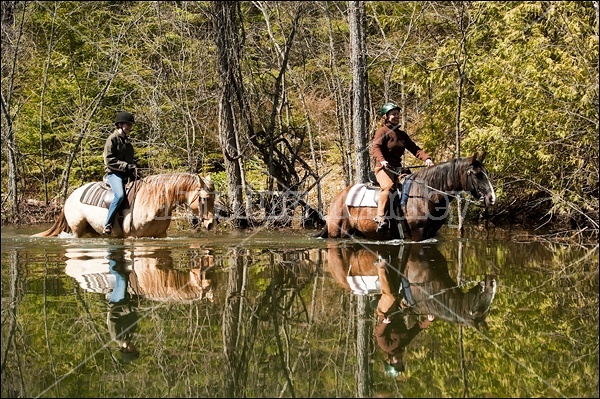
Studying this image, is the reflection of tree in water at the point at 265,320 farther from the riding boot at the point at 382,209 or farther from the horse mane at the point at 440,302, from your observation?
the riding boot at the point at 382,209

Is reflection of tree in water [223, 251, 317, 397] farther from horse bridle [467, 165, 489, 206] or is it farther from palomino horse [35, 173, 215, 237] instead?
horse bridle [467, 165, 489, 206]

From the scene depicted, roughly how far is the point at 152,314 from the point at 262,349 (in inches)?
57.5

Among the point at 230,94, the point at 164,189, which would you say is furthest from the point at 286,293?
the point at 230,94

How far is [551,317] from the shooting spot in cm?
623

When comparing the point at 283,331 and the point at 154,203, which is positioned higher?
the point at 154,203

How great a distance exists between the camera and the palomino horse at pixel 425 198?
11.3m


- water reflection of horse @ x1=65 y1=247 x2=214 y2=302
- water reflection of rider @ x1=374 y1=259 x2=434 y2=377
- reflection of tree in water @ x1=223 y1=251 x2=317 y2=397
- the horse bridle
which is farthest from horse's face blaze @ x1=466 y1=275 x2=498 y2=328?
the horse bridle

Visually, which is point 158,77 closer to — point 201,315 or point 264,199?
point 264,199

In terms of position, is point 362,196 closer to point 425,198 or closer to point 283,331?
point 425,198

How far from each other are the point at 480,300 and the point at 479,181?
4543 mm

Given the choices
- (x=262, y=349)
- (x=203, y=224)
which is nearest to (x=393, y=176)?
(x=203, y=224)

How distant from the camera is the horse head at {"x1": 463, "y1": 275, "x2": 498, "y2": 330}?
242 inches

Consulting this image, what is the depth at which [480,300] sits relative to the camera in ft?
22.8

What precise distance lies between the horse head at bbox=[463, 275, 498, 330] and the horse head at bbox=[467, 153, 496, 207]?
2966 mm
